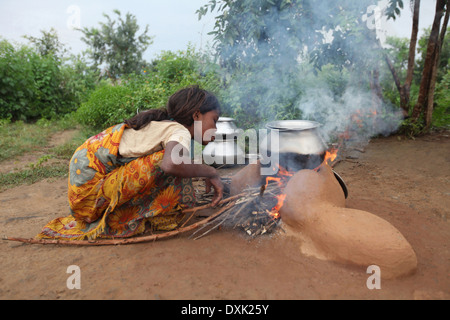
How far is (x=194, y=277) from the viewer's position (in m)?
1.97

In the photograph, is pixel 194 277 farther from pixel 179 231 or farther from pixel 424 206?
pixel 424 206

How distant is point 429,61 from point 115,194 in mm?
5570

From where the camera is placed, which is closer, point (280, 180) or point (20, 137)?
point (280, 180)

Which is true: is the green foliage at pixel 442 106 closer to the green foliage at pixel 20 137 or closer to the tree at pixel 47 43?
the green foliage at pixel 20 137

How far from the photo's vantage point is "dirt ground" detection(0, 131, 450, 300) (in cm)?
183

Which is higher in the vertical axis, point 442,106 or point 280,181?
point 442,106

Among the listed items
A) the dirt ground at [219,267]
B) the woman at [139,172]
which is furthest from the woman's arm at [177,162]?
the dirt ground at [219,267]

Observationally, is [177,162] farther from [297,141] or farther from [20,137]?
[20,137]

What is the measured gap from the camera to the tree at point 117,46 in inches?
853

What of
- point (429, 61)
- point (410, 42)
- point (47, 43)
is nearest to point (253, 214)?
point (429, 61)

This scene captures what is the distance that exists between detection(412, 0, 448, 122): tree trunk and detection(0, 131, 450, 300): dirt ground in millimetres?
2929

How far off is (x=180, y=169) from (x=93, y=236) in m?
0.98

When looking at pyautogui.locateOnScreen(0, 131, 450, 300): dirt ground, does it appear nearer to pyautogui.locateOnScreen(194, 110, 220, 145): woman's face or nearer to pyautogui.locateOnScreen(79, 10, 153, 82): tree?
pyautogui.locateOnScreen(194, 110, 220, 145): woman's face

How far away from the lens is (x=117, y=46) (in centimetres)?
2181
